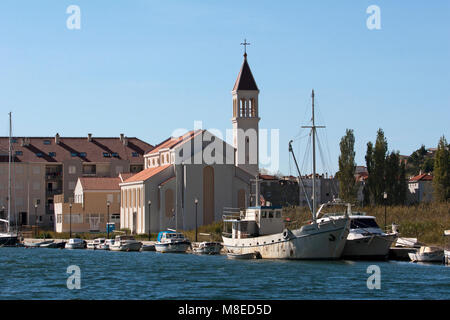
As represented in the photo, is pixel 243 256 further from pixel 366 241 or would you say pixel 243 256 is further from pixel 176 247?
pixel 176 247

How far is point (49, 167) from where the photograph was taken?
135 metres

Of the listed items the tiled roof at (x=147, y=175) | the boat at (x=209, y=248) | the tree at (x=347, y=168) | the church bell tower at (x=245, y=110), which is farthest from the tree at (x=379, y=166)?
the boat at (x=209, y=248)

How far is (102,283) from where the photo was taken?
4625cm

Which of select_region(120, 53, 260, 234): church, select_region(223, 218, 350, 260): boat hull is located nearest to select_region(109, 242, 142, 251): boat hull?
select_region(120, 53, 260, 234): church

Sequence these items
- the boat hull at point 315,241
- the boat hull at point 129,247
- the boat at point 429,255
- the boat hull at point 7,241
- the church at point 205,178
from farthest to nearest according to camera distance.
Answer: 1. the church at point 205,178
2. the boat hull at point 7,241
3. the boat hull at point 129,247
4. the boat hull at point 315,241
5. the boat at point 429,255

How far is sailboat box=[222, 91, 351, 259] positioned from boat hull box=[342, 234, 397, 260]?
A: 4.63 ft

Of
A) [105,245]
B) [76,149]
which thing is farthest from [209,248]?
[76,149]

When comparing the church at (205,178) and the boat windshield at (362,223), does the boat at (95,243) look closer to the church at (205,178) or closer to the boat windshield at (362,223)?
the church at (205,178)

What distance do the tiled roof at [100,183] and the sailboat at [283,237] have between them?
51.1 meters

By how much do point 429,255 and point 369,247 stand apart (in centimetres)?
629

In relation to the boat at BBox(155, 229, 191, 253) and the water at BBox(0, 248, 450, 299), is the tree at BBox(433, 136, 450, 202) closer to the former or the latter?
the boat at BBox(155, 229, 191, 253)

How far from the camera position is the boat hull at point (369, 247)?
60688 mm

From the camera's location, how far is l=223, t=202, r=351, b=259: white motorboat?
60.6 m
